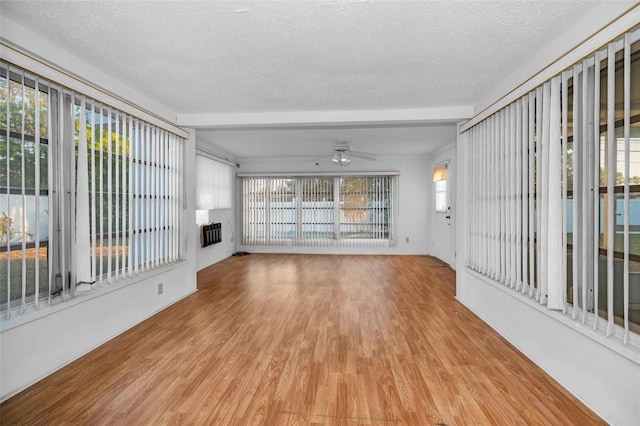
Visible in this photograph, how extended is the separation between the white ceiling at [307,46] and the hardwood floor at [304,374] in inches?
101

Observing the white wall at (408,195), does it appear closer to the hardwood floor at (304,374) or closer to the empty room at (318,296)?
the empty room at (318,296)

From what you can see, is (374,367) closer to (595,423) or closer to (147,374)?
(595,423)

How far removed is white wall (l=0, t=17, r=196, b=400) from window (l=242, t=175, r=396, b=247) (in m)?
3.91

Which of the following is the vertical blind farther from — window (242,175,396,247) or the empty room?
window (242,175,396,247)

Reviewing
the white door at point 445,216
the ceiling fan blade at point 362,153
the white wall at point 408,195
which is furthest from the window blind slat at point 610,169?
the white wall at point 408,195

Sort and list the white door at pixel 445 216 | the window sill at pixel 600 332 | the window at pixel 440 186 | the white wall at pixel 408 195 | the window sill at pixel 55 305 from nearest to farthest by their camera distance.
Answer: the window sill at pixel 600 332
the window sill at pixel 55 305
the white door at pixel 445 216
the window at pixel 440 186
the white wall at pixel 408 195

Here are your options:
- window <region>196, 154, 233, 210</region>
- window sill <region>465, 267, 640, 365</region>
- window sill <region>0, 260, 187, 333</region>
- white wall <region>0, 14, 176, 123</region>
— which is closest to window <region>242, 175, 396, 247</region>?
window <region>196, 154, 233, 210</region>

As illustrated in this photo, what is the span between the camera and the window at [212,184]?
215 inches

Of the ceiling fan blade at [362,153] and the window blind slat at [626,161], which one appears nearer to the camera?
the window blind slat at [626,161]

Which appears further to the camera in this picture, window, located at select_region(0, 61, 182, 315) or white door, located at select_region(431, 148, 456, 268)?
white door, located at select_region(431, 148, 456, 268)

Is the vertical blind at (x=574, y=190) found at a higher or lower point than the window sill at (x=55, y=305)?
higher

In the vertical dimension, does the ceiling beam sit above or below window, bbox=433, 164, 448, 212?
above

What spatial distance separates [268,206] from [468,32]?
Result: 6.05m

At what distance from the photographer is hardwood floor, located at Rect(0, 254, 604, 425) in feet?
5.57
